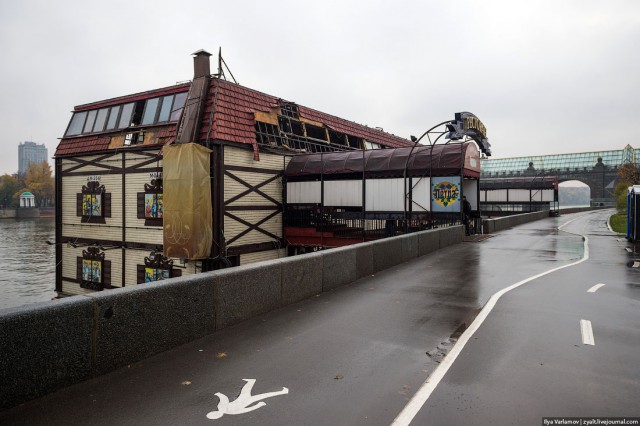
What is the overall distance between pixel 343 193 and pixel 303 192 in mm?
2288

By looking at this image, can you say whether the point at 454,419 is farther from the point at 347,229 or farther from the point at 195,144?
the point at 347,229

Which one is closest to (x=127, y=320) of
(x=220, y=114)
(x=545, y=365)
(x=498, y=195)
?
(x=545, y=365)

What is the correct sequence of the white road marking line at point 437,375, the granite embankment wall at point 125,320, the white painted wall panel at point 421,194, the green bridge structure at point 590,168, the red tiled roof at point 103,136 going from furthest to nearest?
the green bridge structure at point 590,168, the red tiled roof at point 103,136, the white painted wall panel at point 421,194, the granite embankment wall at point 125,320, the white road marking line at point 437,375

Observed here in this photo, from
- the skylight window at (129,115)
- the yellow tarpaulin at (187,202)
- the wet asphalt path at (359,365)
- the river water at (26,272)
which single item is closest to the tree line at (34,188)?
the river water at (26,272)

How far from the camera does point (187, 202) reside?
1800 centimetres

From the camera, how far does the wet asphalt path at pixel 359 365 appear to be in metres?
4.15

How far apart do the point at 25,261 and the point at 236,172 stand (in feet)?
116

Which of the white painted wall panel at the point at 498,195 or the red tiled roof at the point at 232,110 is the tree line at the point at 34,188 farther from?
the red tiled roof at the point at 232,110

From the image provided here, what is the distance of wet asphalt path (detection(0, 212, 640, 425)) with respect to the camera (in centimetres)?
415

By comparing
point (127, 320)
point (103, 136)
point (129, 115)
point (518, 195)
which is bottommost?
point (127, 320)

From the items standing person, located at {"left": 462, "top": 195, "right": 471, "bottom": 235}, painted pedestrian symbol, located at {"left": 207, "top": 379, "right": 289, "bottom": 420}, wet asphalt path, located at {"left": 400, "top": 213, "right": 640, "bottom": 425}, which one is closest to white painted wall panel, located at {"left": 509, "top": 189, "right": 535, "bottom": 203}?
standing person, located at {"left": 462, "top": 195, "right": 471, "bottom": 235}

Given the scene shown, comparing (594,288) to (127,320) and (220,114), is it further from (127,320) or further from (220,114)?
(220,114)

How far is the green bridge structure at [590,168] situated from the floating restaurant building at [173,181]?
8432 centimetres

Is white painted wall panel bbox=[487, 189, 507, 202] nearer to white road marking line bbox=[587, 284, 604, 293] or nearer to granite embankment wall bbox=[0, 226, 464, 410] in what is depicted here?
white road marking line bbox=[587, 284, 604, 293]
